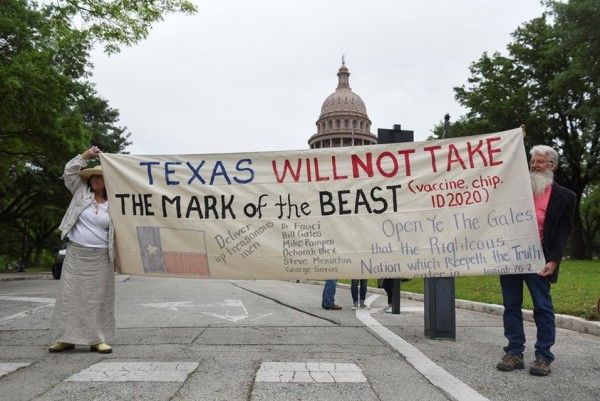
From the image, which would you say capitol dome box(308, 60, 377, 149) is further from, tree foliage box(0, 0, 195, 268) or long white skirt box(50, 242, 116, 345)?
long white skirt box(50, 242, 116, 345)

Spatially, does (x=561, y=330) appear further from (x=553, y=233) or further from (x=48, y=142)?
(x=48, y=142)

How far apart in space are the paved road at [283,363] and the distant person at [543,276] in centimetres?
20

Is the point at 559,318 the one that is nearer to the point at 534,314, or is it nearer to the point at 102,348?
the point at 534,314

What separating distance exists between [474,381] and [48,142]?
651 inches

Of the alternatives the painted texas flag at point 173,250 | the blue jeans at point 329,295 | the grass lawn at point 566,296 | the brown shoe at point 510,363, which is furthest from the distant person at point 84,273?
the grass lawn at point 566,296

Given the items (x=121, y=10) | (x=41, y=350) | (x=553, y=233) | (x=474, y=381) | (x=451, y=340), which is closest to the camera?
(x=474, y=381)

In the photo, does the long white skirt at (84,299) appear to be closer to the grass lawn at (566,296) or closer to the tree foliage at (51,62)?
the grass lawn at (566,296)

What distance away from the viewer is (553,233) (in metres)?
5.01

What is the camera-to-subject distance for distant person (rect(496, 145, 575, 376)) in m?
4.79

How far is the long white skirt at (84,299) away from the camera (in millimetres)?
5434

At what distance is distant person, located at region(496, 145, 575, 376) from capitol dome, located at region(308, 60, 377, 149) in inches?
4043

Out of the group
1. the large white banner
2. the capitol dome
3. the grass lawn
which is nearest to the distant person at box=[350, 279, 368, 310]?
the grass lawn

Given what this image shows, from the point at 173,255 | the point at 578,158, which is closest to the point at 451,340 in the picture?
the point at 173,255

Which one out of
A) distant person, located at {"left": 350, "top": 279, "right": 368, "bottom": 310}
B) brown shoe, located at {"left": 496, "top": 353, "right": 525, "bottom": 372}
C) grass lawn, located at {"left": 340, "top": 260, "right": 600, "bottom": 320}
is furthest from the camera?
distant person, located at {"left": 350, "top": 279, "right": 368, "bottom": 310}
